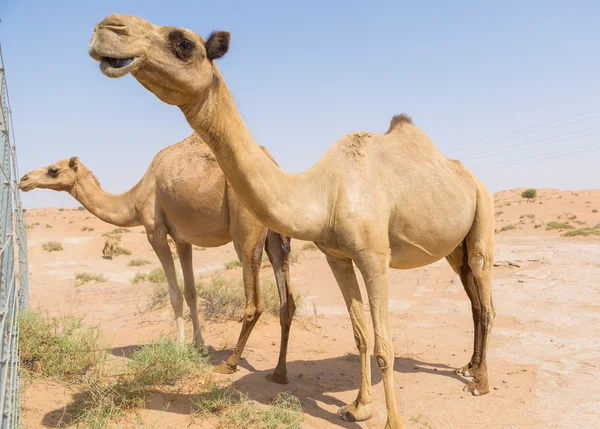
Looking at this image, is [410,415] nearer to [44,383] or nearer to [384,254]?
[384,254]

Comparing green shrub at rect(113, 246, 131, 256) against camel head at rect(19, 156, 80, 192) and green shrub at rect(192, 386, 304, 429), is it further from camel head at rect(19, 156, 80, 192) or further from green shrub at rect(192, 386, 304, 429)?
green shrub at rect(192, 386, 304, 429)

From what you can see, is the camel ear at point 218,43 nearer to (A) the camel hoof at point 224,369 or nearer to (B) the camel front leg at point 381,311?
(B) the camel front leg at point 381,311

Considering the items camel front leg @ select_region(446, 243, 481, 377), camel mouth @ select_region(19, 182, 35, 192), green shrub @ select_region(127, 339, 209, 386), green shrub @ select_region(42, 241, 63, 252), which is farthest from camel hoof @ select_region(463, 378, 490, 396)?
green shrub @ select_region(42, 241, 63, 252)

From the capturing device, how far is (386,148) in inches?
196

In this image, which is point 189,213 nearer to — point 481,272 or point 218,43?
point 218,43

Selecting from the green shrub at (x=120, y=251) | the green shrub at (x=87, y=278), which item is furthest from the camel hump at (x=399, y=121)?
the green shrub at (x=120, y=251)

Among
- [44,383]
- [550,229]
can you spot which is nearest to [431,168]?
[44,383]

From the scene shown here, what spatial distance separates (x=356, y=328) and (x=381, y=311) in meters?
0.58

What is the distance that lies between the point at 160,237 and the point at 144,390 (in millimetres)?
2471

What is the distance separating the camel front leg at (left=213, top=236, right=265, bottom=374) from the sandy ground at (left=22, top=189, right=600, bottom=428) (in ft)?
0.92

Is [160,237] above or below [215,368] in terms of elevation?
above

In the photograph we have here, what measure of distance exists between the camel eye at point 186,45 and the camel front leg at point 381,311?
7.24 ft

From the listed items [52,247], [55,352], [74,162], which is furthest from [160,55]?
[52,247]

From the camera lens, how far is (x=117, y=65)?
2.97 m
